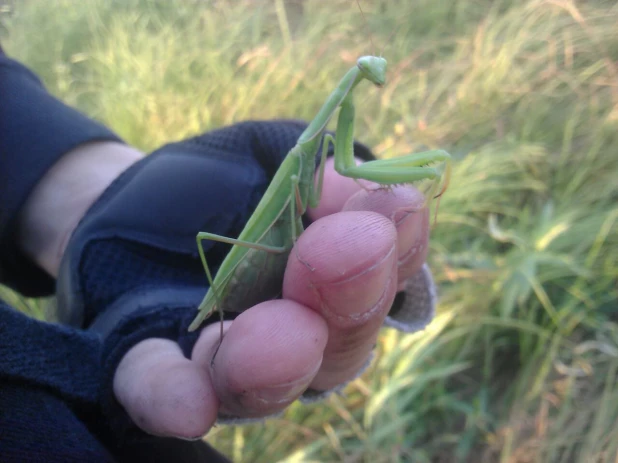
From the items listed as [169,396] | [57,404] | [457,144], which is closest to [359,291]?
[169,396]

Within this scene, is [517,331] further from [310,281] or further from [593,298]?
[310,281]

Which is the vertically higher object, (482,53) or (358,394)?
(482,53)

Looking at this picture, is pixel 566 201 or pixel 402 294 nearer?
pixel 402 294

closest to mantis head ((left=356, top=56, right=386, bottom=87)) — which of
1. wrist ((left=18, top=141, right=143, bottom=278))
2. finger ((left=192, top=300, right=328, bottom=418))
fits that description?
finger ((left=192, top=300, right=328, bottom=418))

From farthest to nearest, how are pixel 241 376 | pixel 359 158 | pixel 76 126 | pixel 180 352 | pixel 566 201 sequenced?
pixel 566 201 → pixel 76 126 → pixel 359 158 → pixel 180 352 → pixel 241 376

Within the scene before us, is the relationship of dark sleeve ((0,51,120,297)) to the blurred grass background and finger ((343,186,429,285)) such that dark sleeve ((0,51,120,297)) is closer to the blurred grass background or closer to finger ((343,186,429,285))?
the blurred grass background

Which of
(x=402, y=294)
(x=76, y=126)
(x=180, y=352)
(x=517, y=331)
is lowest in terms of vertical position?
(x=517, y=331)

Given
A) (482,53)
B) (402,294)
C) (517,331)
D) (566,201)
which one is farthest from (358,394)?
(482,53)
